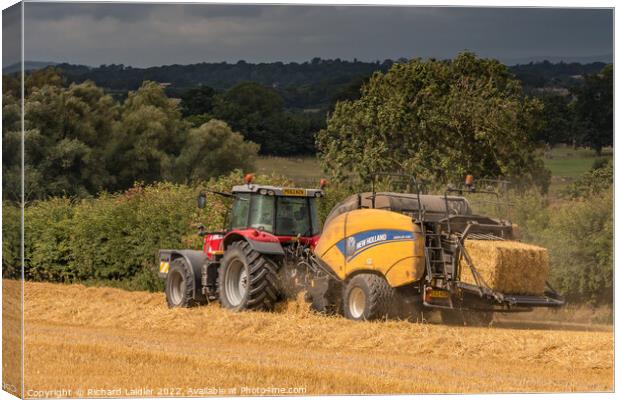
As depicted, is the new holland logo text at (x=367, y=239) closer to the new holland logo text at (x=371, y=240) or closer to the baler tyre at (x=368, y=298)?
the new holland logo text at (x=371, y=240)

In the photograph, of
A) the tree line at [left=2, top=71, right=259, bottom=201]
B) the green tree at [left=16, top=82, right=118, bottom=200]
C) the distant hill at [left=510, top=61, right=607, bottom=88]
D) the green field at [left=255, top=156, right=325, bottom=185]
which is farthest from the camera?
the tree line at [left=2, top=71, right=259, bottom=201]

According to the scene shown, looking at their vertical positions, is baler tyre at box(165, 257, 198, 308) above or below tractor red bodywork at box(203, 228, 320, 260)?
below

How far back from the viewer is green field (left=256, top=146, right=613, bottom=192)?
2056cm

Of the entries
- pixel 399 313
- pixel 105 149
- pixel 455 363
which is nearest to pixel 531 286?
pixel 399 313

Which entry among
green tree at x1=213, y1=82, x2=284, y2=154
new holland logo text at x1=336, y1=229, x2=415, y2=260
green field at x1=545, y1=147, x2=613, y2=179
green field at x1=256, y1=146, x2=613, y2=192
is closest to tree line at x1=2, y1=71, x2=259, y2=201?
green tree at x1=213, y1=82, x2=284, y2=154

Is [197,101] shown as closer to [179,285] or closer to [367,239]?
[179,285]

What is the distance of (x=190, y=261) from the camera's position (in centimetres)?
2247

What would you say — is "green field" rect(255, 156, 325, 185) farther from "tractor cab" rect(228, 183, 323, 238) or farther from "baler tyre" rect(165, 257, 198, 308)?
"tractor cab" rect(228, 183, 323, 238)

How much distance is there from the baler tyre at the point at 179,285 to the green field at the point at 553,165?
10.6ft

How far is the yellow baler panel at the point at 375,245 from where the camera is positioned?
18.9 m

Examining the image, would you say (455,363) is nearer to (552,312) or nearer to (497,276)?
(497,276)

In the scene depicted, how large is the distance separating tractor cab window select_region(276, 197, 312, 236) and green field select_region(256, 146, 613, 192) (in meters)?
3.17

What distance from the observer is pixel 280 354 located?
16125mm

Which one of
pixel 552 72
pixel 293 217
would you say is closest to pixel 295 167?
pixel 552 72
